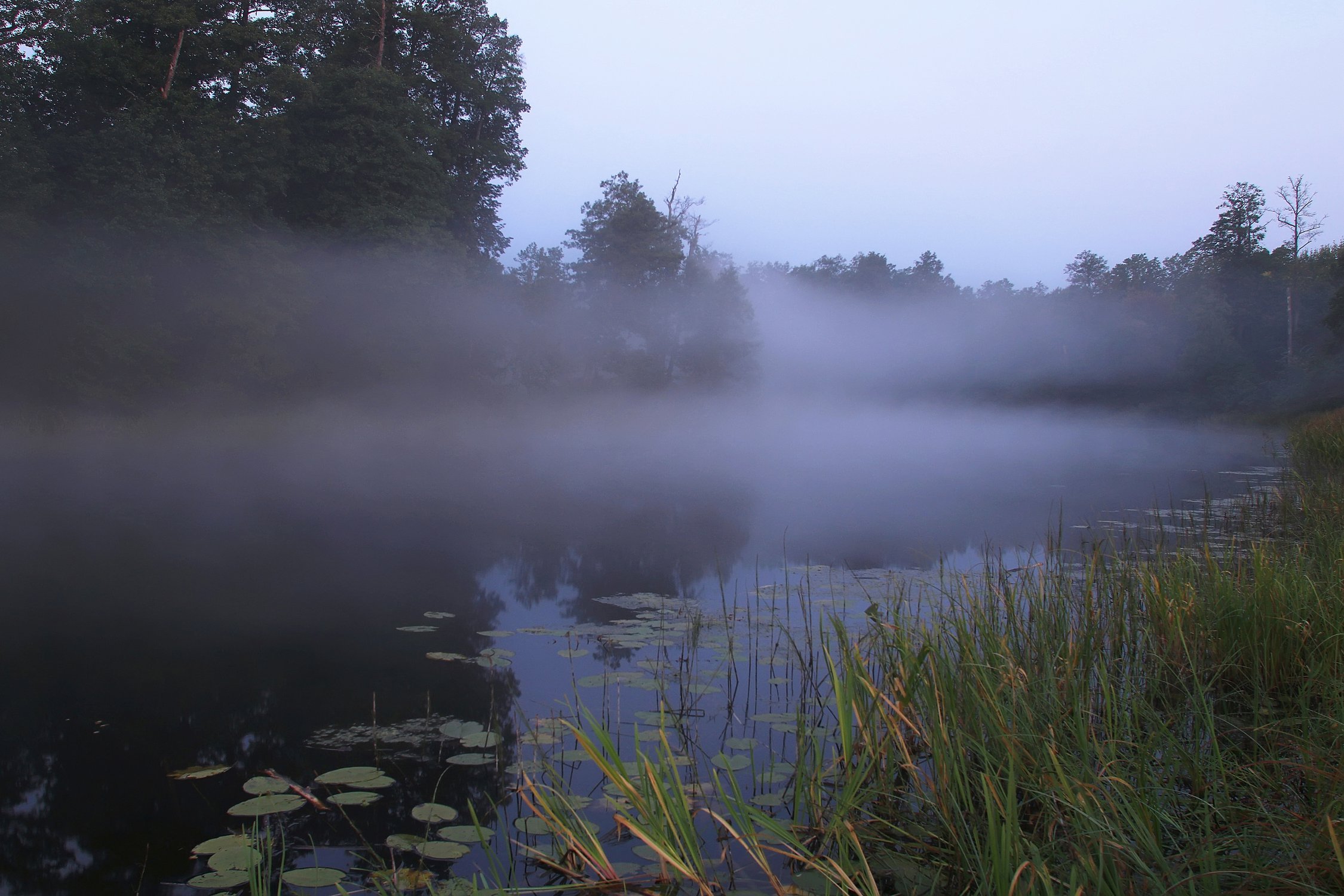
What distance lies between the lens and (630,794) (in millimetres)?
2342

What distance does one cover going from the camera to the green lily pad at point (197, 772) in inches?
143

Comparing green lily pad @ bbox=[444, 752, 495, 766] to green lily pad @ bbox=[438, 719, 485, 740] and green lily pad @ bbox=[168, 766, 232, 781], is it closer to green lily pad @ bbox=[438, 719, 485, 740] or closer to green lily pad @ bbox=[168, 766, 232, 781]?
green lily pad @ bbox=[438, 719, 485, 740]

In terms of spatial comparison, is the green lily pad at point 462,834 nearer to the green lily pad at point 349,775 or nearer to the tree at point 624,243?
the green lily pad at point 349,775

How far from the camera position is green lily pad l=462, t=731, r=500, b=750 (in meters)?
3.92

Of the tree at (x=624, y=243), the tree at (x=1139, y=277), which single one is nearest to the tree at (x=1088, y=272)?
the tree at (x=1139, y=277)

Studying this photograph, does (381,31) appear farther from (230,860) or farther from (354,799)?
(230,860)

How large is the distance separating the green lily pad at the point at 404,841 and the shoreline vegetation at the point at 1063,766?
1.48 ft

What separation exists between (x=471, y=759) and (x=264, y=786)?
80cm

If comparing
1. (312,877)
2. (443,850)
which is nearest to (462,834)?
(443,850)

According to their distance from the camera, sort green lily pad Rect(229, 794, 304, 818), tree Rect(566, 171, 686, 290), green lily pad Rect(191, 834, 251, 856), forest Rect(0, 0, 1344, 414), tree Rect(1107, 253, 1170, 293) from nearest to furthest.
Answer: green lily pad Rect(191, 834, 251, 856), green lily pad Rect(229, 794, 304, 818), forest Rect(0, 0, 1344, 414), tree Rect(566, 171, 686, 290), tree Rect(1107, 253, 1170, 293)

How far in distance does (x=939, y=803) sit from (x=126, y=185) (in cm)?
2327

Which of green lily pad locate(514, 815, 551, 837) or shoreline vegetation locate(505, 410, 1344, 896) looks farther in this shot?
green lily pad locate(514, 815, 551, 837)

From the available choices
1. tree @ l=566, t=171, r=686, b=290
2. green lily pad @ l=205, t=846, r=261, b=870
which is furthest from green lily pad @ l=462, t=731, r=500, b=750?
tree @ l=566, t=171, r=686, b=290

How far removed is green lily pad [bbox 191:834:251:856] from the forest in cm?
2044
